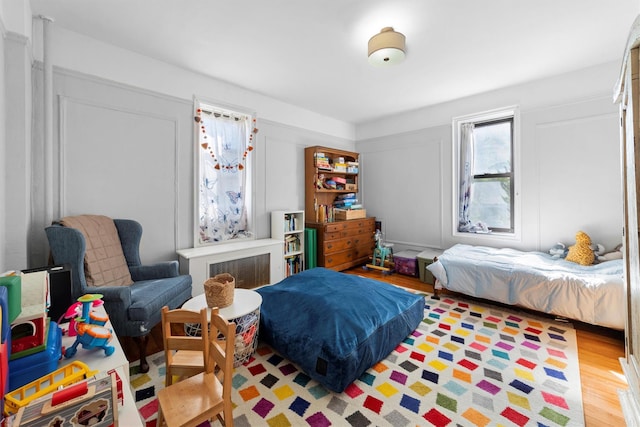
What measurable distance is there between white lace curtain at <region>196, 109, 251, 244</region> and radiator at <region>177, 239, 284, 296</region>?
0.77ft

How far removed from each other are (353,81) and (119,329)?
3478mm

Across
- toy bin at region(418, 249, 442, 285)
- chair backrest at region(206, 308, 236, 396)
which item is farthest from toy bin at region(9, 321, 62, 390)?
toy bin at region(418, 249, 442, 285)

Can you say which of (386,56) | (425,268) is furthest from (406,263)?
(386,56)

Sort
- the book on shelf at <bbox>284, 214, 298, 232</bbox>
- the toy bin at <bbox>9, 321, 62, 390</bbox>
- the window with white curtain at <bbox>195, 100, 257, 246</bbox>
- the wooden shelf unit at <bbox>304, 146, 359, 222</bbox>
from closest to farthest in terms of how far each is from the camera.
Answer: the toy bin at <bbox>9, 321, 62, 390</bbox>
the window with white curtain at <bbox>195, 100, 257, 246</bbox>
the book on shelf at <bbox>284, 214, 298, 232</bbox>
the wooden shelf unit at <bbox>304, 146, 359, 222</bbox>

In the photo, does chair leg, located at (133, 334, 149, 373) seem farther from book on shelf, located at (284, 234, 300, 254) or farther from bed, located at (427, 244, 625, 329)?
bed, located at (427, 244, 625, 329)

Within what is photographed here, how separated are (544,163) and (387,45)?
8.78 feet

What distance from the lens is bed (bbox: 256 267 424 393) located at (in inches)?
68.2

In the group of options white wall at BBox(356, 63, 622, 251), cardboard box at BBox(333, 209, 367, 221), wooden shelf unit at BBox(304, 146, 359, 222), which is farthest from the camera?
cardboard box at BBox(333, 209, 367, 221)

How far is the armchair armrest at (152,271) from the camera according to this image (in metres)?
2.54

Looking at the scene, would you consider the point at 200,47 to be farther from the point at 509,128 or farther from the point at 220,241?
the point at 509,128

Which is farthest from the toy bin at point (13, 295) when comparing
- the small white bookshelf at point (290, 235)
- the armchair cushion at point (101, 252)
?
the small white bookshelf at point (290, 235)

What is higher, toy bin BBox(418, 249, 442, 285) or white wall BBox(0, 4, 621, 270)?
white wall BBox(0, 4, 621, 270)

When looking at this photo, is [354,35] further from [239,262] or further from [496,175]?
[496,175]

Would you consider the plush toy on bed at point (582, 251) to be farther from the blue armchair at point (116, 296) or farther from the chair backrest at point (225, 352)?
the blue armchair at point (116, 296)
